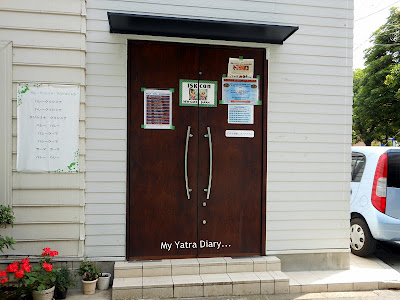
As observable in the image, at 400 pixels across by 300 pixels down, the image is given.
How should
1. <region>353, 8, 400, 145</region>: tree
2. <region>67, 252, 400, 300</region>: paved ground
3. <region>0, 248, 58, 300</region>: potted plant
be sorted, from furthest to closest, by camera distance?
<region>353, 8, 400, 145</region>: tree < <region>67, 252, 400, 300</region>: paved ground < <region>0, 248, 58, 300</region>: potted plant

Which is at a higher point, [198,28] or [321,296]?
[198,28]

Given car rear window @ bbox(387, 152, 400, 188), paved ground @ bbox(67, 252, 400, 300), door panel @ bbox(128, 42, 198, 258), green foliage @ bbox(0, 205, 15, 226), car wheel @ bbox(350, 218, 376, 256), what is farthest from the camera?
car wheel @ bbox(350, 218, 376, 256)

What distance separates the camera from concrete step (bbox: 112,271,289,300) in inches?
142

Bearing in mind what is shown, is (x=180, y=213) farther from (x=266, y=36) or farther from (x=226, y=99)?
(x=266, y=36)

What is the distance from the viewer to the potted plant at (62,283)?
3.50m

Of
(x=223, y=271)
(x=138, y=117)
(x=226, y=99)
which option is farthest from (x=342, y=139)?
(x=138, y=117)

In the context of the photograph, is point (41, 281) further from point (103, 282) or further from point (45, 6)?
point (45, 6)

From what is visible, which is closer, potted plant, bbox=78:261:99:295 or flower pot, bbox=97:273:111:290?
potted plant, bbox=78:261:99:295

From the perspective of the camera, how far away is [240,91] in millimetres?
4312

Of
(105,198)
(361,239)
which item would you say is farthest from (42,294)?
(361,239)

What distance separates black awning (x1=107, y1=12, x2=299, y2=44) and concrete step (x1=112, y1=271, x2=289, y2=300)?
2.95 meters

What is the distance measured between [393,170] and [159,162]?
340 centimetres

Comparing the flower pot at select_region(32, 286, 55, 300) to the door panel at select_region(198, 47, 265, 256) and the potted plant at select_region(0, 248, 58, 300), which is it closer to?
the potted plant at select_region(0, 248, 58, 300)

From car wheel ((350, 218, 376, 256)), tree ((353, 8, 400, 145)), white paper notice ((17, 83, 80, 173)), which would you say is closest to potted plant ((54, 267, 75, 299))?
white paper notice ((17, 83, 80, 173))
